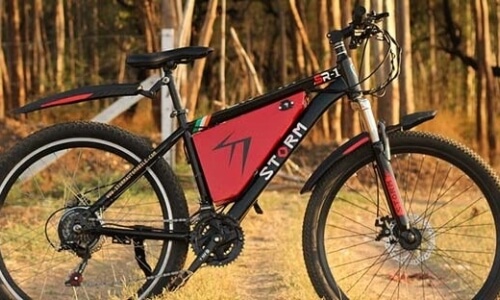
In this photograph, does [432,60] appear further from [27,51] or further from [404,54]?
[404,54]

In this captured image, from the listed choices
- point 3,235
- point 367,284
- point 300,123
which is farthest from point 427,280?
point 3,235

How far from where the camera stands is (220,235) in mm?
3658

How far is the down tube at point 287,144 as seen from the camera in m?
3.66

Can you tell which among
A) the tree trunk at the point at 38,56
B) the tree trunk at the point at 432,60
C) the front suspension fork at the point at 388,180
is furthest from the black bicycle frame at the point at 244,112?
the tree trunk at the point at 432,60

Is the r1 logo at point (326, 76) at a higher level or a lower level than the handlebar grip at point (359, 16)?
lower

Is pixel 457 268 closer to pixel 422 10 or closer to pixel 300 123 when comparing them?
pixel 300 123

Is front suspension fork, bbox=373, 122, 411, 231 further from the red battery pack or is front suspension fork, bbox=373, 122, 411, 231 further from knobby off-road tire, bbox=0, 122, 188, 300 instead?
knobby off-road tire, bbox=0, 122, 188, 300

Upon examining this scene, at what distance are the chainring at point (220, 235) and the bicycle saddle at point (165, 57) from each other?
64 cm

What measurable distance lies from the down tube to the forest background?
453cm

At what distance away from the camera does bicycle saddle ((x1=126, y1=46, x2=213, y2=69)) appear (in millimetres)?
3615

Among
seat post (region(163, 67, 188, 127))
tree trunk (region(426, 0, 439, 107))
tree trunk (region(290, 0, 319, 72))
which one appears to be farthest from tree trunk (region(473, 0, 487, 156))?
seat post (region(163, 67, 188, 127))

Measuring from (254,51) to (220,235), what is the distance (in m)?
18.5

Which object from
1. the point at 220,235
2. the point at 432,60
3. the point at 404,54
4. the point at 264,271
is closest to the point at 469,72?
the point at 432,60

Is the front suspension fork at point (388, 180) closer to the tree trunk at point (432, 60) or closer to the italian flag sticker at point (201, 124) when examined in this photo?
the italian flag sticker at point (201, 124)
